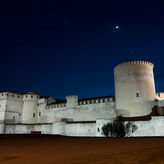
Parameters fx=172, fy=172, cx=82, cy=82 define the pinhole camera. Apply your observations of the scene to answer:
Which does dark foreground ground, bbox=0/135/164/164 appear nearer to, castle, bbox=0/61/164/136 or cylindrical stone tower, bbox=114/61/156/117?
castle, bbox=0/61/164/136

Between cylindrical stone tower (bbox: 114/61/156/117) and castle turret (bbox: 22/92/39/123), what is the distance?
20061mm

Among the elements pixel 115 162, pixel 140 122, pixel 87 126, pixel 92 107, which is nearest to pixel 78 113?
pixel 92 107

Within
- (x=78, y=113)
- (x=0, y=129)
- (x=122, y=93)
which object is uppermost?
(x=122, y=93)

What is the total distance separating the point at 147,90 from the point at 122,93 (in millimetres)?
2900

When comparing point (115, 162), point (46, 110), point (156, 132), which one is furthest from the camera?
point (46, 110)

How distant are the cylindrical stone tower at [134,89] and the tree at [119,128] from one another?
3694 millimetres

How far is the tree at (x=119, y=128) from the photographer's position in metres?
15.8

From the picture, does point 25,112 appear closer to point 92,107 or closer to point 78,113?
point 78,113

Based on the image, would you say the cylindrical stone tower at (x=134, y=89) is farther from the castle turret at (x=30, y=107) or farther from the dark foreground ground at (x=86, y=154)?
the castle turret at (x=30, y=107)

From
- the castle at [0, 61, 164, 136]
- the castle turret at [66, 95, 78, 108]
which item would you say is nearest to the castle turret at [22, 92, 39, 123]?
the castle at [0, 61, 164, 136]

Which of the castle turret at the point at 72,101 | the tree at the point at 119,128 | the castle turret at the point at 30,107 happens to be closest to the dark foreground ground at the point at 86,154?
the tree at the point at 119,128

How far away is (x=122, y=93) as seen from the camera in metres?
21.1

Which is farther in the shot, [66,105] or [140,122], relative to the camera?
[66,105]

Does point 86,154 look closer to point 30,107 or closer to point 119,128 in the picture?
point 119,128
